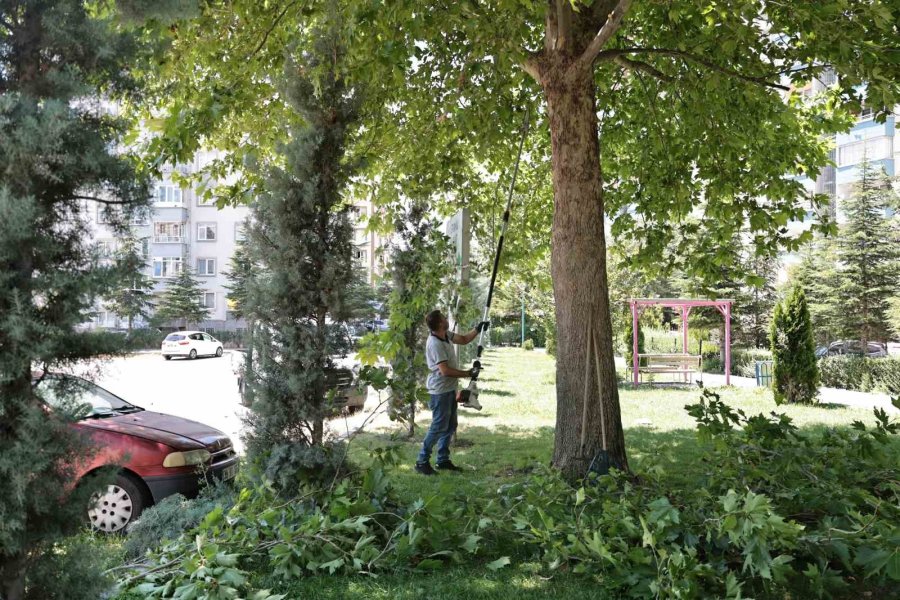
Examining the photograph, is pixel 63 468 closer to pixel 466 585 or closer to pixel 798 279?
pixel 466 585

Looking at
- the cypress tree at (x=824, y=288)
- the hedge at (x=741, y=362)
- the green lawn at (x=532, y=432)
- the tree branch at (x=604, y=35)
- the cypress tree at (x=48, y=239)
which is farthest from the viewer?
the cypress tree at (x=824, y=288)

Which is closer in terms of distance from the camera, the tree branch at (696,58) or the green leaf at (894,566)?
the green leaf at (894,566)

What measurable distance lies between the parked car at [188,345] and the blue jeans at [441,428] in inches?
1269

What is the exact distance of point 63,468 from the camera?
2271 mm

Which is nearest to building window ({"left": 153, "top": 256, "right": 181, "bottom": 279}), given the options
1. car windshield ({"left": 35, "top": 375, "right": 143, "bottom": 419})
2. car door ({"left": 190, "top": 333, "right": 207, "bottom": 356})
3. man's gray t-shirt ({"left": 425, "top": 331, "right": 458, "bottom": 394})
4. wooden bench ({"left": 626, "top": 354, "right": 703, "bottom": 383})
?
car door ({"left": 190, "top": 333, "right": 207, "bottom": 356})

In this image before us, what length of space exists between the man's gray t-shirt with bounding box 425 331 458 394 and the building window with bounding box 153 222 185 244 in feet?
155

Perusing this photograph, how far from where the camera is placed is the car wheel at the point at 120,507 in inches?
231

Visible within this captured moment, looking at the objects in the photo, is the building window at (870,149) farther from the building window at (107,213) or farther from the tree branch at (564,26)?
the building window at (107,213)

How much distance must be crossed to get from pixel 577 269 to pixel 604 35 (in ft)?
7.42

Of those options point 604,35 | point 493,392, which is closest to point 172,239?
point 493,392

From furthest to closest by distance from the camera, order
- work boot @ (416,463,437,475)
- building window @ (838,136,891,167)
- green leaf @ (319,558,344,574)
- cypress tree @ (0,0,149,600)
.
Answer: building window @ (838,136,891,167), work boot @ (416,463,437,475), green leaf @ (319,558,344,574), cypress tree @ (0,0,149,600)

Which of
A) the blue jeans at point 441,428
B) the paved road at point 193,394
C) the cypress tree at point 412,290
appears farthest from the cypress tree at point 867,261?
the blue jeans at point 441,428

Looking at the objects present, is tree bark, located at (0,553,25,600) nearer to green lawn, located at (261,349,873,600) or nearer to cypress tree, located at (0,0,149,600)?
cypress tree, located at (0,0,149,600)

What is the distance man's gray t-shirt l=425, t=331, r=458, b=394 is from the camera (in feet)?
26.9
